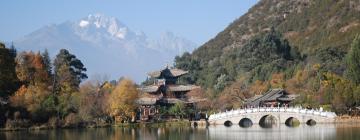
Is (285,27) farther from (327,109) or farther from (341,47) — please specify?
(327,109)

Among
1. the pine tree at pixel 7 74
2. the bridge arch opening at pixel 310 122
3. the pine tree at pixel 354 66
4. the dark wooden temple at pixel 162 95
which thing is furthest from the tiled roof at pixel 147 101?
the pine tree at pixel 354 66

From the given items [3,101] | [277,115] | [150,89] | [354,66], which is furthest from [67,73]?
[354,66]

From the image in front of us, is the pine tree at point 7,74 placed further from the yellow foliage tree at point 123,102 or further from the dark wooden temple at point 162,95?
the dark wooden temple at point 162,95

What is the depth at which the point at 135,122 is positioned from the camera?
66.8m

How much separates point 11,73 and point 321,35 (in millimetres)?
57835

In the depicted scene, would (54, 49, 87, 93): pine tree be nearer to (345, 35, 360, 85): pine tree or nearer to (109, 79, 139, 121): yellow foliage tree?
(109, 79, 139, 121): yellow foliage tree

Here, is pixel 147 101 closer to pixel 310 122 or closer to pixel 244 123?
pixel 244 123

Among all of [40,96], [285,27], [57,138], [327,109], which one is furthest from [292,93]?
[285,27]

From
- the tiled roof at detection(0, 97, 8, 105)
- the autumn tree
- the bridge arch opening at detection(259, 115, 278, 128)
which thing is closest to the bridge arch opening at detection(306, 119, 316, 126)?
the bridge arch opening at detection(259, 115, 278, 128)

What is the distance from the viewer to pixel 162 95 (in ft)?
242

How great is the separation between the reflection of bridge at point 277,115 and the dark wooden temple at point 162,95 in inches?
273

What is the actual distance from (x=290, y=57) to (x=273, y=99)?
23511 mm

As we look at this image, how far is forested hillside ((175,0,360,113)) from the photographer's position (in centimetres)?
6656

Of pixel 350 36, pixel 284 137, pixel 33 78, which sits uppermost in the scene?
pixel 350 36
